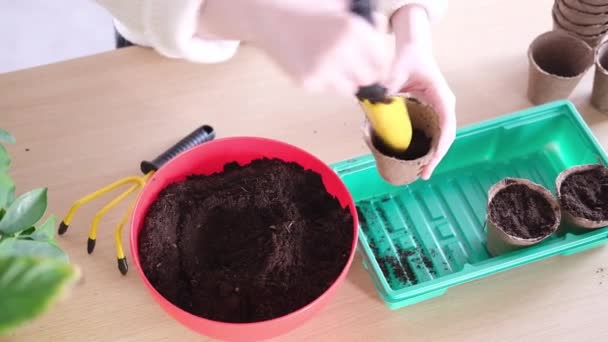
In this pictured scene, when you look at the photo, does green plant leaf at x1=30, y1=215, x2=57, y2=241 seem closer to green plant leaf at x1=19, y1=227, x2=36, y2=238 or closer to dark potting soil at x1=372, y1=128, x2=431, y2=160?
green plant leaf at x1=19, y1=227, x2=36, y2=238

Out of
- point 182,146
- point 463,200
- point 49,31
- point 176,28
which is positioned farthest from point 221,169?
point 49,31

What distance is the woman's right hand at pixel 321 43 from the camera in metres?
0.48

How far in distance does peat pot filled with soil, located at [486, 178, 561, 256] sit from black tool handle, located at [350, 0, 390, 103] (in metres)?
0.22

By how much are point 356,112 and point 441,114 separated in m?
0.17

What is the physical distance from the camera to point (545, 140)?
79cm

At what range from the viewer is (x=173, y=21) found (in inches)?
22.6

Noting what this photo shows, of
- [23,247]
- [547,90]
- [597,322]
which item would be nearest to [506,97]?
[547,90]

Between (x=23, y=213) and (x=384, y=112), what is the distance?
33cm

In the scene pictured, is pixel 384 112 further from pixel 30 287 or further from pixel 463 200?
pixel 30 287

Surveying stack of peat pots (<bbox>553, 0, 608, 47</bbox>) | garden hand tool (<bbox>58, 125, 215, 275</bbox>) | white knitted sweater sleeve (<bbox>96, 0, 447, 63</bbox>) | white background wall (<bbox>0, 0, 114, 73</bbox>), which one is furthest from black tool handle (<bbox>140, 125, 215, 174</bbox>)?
white background wall (<bbox>0, 0, 114, 73</bbox>)

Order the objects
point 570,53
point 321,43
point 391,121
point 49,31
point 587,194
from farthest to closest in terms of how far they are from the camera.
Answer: point 49,31, point 570,53, point 587,194, point 391,121, point 321,43

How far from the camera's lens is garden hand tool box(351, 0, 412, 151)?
0.53 m

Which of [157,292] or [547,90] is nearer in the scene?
[157,292]

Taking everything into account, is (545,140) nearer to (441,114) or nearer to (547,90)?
(547,90)
